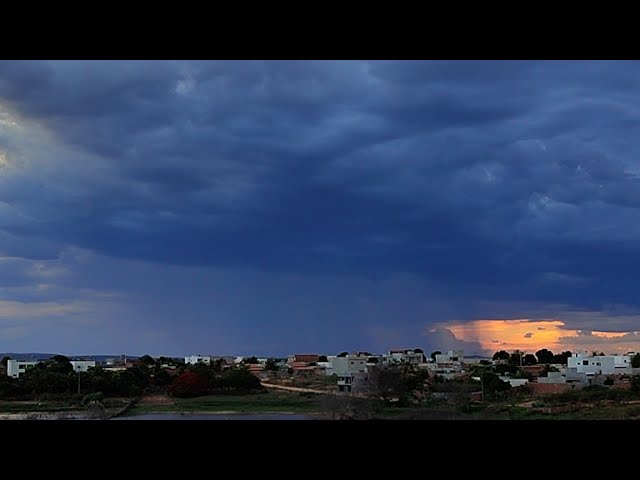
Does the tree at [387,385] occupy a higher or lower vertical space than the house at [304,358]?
lower

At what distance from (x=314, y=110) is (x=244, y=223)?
0.68 metres

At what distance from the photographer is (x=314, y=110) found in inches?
133

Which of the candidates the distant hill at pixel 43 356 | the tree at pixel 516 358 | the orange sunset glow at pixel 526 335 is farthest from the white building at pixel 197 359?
the tree at pixel 516 358

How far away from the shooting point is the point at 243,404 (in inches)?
116

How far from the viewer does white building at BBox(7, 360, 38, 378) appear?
120 inches

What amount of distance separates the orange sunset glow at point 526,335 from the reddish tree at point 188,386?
123 cm

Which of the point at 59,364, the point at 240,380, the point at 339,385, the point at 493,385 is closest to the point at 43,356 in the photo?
the point at 59,364

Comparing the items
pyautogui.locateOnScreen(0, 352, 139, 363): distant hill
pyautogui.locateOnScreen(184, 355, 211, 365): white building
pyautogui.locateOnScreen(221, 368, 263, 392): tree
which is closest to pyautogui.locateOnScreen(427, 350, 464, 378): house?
pyautogui.locateOnScreen(221, 368, 263, 392): tree

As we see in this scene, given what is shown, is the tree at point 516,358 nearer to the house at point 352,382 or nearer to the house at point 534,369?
the house at point 534,369

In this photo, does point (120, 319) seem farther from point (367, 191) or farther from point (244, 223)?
point (367, 191)

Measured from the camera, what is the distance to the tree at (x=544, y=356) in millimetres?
3191

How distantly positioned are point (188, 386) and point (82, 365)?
527 millimetres
